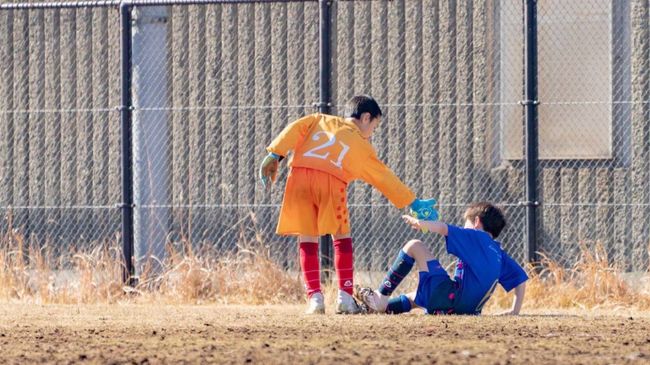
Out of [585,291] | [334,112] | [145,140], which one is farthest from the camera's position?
[334,112]

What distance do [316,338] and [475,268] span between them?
1.90 m

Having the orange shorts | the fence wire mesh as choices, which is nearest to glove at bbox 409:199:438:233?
the orange shorts

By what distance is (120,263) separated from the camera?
36.2 feet

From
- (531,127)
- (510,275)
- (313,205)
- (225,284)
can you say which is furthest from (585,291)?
(225,284)

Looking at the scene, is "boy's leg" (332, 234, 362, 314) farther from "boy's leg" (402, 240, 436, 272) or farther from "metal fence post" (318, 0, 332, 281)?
"metal fence post" (318, 0, 332, 281)

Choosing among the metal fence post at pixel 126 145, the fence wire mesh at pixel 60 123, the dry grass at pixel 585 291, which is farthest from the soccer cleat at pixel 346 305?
the fence wire mesh at pixel 60 123

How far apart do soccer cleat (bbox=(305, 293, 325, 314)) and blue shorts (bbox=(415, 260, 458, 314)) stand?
2.10 ft

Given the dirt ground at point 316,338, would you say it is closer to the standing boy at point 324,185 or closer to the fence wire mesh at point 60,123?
the standing boy at point 324,185

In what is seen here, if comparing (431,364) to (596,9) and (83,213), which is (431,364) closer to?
(596,9)

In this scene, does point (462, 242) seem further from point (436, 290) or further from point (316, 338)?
point (316, 338)

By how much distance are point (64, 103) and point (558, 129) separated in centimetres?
473

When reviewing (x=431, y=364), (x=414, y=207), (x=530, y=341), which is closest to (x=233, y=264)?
(x=414, y=207)

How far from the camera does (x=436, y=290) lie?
866 cm

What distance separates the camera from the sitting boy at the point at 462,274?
861cm
